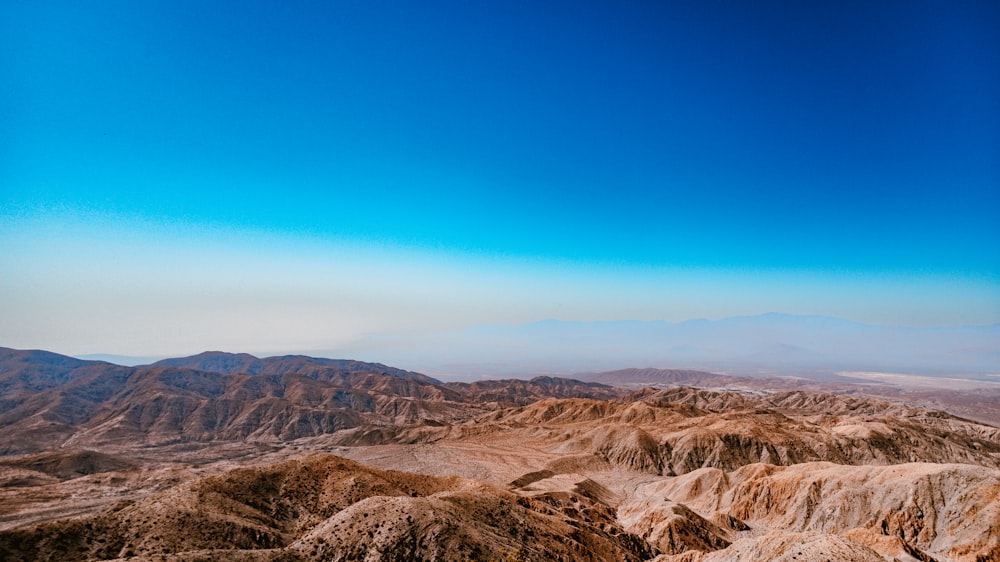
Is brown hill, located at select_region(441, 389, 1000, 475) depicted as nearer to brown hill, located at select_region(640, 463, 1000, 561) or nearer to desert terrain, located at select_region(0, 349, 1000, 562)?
desert terrain, located at select_region(0, 349, 1000, 562)

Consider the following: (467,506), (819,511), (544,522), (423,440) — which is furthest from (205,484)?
(423,440)

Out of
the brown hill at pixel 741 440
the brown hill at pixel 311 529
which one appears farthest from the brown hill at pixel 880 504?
the brown hill at pixel 741 440

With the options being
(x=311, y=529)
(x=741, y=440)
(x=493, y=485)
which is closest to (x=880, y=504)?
(x=493, y=485)

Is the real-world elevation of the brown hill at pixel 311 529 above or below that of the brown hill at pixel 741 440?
above

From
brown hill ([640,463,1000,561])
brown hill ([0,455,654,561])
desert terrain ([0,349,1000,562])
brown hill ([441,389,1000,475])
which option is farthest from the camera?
brown hill ([441,389,1000,475])

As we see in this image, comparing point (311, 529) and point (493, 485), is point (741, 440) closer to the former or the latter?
point (493, 485)

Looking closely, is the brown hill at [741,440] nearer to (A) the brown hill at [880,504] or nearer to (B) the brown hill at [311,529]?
(A) the brown hill at [880,504]

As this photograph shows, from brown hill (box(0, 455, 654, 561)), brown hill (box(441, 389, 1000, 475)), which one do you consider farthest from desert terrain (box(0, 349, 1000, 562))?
brown hill (box(441, 389, 1000, 475))

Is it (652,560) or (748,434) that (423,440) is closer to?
(748,434)
